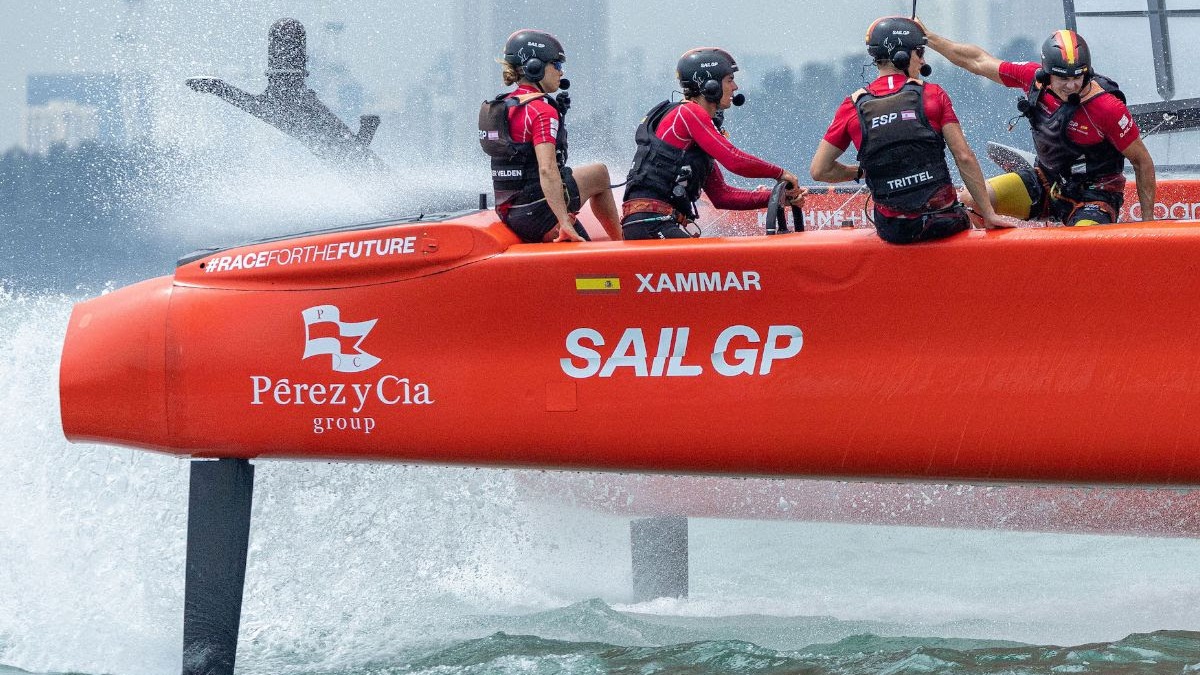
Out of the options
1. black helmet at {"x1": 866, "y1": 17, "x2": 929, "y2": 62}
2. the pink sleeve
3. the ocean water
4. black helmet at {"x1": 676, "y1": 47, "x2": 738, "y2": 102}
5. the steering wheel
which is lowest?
the ocean water

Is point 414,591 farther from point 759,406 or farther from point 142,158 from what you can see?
point 142,158

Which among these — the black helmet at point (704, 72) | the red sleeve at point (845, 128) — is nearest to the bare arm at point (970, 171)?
the red sleeve at point (845, 128)

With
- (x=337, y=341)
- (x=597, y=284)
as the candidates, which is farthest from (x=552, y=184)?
(x=337, y=341)

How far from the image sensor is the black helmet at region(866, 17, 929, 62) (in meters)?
3.86

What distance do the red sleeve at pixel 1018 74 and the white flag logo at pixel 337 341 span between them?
2001 millimetres

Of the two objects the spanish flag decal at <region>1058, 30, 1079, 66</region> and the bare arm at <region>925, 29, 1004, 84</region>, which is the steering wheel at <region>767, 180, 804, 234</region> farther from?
the spanish flag decal at <region>1058, 30, 1079, 66</region>

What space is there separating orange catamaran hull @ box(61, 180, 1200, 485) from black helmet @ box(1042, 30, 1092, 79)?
0.53 meters

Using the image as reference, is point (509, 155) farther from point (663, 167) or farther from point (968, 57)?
point (968, 57)

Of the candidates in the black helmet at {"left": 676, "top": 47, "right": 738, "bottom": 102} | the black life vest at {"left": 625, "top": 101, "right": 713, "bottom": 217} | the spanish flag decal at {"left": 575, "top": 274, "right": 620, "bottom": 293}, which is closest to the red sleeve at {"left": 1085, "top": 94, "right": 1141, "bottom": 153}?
the black helmet at {"left": 676, "top": 47, "right": 738, "bottom": 102}

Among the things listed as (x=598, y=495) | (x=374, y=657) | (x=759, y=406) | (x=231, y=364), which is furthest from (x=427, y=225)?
(x=598, y=495)

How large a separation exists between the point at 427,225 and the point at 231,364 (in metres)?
0.71

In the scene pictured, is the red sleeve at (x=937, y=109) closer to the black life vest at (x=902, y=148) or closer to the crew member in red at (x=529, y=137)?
the black life vest at (x=902, y=148)

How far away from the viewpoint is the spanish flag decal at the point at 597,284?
3943 mm

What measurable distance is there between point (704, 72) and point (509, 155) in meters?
0.65
